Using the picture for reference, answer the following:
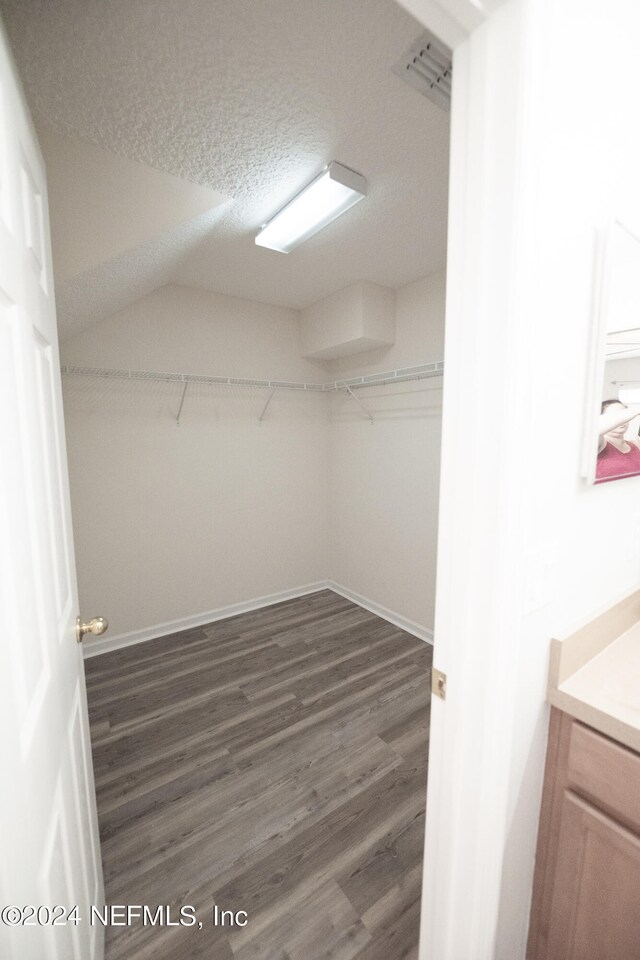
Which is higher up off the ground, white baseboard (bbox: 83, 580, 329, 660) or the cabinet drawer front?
the cabinet drawer front

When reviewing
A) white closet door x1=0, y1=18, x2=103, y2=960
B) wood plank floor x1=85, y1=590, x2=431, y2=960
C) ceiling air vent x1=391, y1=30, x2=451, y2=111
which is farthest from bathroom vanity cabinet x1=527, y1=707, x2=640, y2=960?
ceiling air vent x1=391, y1=30, x2=451, y2=111

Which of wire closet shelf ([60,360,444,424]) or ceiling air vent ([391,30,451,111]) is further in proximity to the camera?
wire closet shelf ([60,360,444,424])

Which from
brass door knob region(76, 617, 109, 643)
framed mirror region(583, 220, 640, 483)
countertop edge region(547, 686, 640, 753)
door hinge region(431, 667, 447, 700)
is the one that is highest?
framed mirror region(583, 220, 640, 483)

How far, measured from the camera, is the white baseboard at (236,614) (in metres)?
2.64

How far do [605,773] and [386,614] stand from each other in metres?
2.36

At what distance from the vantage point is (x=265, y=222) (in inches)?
75.0

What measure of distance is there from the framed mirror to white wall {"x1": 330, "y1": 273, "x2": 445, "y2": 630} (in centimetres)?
169

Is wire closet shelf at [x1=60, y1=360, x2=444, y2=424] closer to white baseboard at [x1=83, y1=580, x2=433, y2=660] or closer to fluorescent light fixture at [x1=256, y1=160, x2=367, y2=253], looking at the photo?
fluorescent light fixture at [x1=256, y1=160, x2=367, y2=253]

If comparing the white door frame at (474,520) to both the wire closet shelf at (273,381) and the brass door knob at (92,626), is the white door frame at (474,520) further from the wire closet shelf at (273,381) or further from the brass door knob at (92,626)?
the wire closet shelf at (273,381)

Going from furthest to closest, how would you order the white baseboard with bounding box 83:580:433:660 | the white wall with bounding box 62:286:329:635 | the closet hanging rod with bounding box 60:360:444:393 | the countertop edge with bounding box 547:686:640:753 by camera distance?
the white baseboard with bounding box 83:580:433:660
the white wall with bounding box 62:286:329:635
the closet hanging rod with bounding box 60:360:444:393
the countertop edge with bounding box 547:686:640:753

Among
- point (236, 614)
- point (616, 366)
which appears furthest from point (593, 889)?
point (236, 614)

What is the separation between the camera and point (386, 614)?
309cm

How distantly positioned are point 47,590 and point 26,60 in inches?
55.2

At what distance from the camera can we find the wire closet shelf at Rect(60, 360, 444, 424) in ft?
7.74
